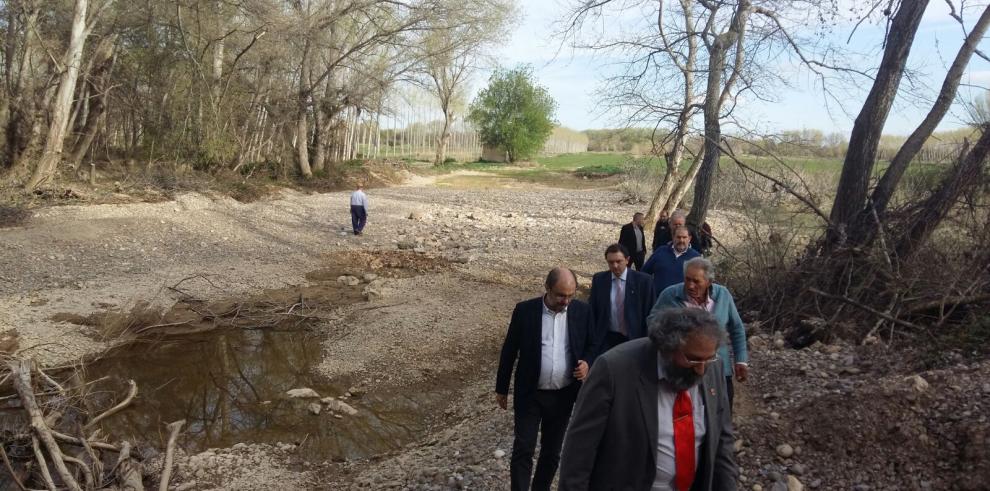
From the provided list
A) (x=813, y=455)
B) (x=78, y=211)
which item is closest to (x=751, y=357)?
(x=813, y=455)

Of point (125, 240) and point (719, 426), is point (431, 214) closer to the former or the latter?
point (125, 240)

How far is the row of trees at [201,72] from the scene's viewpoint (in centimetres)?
1641

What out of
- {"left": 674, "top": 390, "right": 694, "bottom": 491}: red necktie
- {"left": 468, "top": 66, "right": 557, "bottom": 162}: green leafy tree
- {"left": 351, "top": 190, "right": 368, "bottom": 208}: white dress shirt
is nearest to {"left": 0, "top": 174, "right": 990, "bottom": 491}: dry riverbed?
{"left": 351, "top": 190, "right": 368, "bottom": 208}: white dress shirt

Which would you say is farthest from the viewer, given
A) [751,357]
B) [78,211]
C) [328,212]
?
[328,212]

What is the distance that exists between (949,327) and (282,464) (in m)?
5.91

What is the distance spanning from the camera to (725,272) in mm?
8562

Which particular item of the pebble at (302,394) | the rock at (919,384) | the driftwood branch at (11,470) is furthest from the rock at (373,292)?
the rock at (919,384)

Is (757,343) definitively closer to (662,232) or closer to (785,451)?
(785,451)

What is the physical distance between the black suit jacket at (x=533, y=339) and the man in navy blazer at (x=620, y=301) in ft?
2.70

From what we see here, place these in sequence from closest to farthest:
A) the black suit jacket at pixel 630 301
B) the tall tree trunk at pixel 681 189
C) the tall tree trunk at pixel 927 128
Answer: the black suit jacket at pixel 630 301 → the tall tree trunk at pixel 927 128 → the tall tree trunk at pixel 681 189

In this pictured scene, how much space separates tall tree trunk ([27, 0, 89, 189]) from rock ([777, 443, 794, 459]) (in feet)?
56.5

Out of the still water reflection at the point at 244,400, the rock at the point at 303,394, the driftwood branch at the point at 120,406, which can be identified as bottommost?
the still water reflection at the point at 244,400

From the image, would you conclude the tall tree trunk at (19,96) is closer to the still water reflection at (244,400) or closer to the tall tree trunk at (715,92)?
the still water reflection at (244,400)

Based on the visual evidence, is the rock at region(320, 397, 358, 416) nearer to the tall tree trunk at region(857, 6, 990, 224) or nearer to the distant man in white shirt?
the tall tree trunk at region(857, 6, 990, 224)
